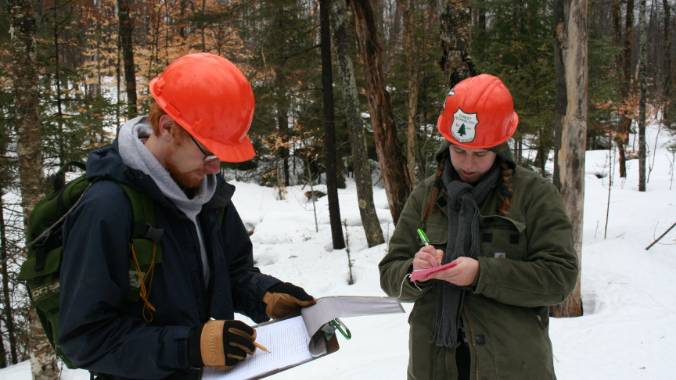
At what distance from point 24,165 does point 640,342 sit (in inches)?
243

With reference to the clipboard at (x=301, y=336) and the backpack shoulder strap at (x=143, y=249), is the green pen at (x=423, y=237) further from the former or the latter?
the backpack shoulder strap at (x=143, y=249)

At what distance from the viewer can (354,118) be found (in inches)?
387

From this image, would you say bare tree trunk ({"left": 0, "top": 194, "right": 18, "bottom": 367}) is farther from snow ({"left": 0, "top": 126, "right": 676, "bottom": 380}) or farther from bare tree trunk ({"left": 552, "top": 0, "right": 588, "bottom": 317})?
bare tree trunk ({"left": 552, "top": 0, "right": 588, "bottom": 317})

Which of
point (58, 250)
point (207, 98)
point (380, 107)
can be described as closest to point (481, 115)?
point (207, 98)

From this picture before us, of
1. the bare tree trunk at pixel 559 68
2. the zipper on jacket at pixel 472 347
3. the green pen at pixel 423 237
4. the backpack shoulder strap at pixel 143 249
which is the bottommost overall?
the zipper on jacket at pixel 472 347

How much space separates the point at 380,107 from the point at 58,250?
6885mm

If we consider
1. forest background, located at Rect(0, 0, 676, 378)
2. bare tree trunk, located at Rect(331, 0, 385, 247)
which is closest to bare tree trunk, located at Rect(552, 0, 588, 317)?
forest background, located at Rect(0, 0, 676, 378)

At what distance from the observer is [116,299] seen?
1.28m

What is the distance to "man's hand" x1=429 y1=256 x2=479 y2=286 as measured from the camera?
5.55ft

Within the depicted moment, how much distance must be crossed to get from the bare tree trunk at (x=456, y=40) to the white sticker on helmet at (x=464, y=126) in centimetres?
307

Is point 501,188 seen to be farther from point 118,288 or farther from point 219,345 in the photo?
point 118,288

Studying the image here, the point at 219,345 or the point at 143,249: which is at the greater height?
the point at 143,249

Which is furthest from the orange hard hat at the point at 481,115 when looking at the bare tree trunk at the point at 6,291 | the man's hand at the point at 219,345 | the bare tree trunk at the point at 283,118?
the bare tree trunk at the point at 283,118

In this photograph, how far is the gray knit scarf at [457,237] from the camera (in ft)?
5.94
